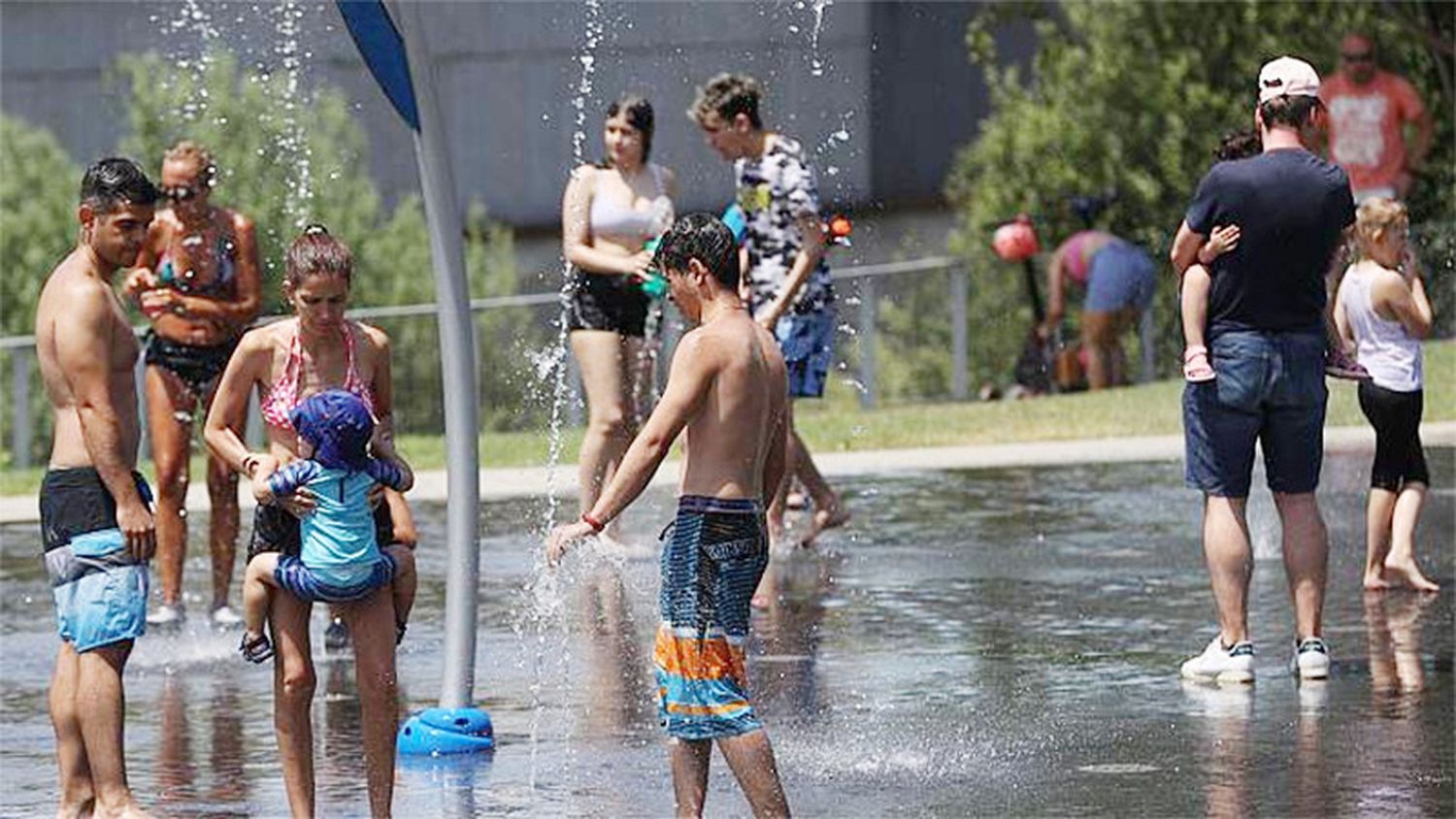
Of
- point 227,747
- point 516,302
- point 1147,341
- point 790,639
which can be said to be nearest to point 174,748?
point 227,747

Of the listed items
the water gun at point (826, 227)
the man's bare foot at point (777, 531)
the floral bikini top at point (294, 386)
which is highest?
the water gun at point (826, 227)

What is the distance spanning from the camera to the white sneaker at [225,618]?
12273 mm

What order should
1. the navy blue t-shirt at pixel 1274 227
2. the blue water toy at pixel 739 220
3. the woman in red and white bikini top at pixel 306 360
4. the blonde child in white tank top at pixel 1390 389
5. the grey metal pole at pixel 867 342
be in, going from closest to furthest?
the woman in red and white bikini top at pixel 306 360 → the navy blue t-shirt at pixel 1274 227 → the blonde child in white tank top at pixel 1390 389 → the blue water toy at pixel 739 220 → the grey metal pole at pixel 867 342

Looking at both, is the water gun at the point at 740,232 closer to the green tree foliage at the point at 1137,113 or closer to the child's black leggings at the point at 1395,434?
the child's black leggings at the point at 1395,434

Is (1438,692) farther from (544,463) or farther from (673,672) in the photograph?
(544,463)

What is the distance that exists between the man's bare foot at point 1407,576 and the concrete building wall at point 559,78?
54.4 ft

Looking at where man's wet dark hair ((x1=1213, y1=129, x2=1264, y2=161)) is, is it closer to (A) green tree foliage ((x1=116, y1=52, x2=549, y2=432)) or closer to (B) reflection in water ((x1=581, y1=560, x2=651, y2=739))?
(B) reflection in water ((x1=581, y1=560, x2=651, y2=739))

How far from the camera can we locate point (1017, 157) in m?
26.2

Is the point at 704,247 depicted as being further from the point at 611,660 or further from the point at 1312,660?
the point at 611,660

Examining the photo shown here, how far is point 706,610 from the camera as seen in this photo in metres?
7.90

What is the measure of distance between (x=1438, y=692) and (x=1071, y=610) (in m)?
2.30

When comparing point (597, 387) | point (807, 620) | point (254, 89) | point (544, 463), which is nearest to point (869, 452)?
point (544, 463)

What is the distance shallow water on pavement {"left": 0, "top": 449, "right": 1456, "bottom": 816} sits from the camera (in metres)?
8.70

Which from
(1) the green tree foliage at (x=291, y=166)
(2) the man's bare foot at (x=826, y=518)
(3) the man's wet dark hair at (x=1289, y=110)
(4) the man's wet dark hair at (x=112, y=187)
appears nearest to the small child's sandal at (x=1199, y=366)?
(3) the man's wet dark hair at (x=1289, y=110)
